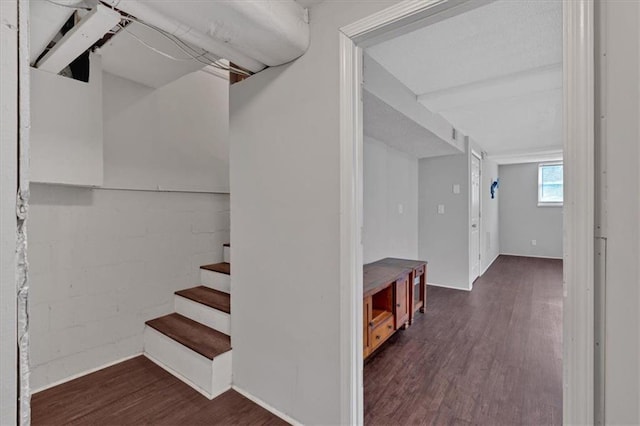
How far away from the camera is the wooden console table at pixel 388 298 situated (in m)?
2.31

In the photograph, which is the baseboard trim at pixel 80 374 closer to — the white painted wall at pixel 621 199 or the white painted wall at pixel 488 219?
the white painted wall at pixel 621 199

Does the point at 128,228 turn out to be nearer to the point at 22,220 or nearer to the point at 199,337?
the point at 199,337

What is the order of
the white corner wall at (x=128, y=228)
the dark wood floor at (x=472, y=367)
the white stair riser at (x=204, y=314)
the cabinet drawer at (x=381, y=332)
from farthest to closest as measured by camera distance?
the cabinet drawer at (x=381, y=332)
the white stair riser at (x=204, y=314)
the white corner wall at (x=128, y=228)
the dark wood floor at (x=472, y=367)

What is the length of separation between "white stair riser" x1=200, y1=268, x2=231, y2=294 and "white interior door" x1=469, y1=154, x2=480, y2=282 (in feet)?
11.5

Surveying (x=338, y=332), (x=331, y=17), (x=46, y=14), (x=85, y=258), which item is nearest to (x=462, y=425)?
(x=338, y=332)

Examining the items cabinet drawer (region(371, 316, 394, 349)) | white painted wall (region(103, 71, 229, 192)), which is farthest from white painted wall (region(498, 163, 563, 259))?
white painted wall (region(103, 71, 229, 192))

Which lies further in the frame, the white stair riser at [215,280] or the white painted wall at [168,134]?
the white stair riser at [215,280]

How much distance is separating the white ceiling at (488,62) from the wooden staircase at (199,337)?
2268 mm

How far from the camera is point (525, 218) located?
7301mm

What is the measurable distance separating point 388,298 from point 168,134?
252cm

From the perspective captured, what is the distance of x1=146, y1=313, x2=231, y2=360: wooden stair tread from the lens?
81.1 inches

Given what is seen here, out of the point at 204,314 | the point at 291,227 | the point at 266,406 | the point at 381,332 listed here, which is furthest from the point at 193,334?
the point at 381,332

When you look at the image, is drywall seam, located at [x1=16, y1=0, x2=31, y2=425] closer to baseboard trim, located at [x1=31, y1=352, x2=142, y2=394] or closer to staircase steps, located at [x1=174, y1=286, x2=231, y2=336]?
staircase steps, located at [x1=174, y1=286, x2=231, y2=336]

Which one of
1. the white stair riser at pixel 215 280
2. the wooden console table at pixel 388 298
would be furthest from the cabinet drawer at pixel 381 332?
the white stair riser at pixel 215 280
